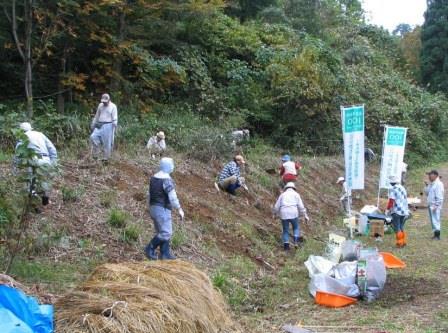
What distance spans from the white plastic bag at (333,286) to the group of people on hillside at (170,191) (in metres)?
2.16

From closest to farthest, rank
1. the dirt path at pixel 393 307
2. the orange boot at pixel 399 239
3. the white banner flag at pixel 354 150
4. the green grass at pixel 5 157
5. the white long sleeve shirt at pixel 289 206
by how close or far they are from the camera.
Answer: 1. the dirt path at pixel 393 307
2. the green grass at pixel 5 157
3. the white long sleeve shirt at pixel 289 206
4. the orange boot at pixel 399 239
5. the white banner flag at pixel 354 150

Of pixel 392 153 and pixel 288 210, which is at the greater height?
pixel 392 153

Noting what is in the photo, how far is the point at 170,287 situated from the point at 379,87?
2586 centimetres

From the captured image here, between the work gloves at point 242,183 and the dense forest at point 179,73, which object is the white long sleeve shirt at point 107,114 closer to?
the dense forest at point 179,73

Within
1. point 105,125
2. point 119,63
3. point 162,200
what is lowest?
point 162,200

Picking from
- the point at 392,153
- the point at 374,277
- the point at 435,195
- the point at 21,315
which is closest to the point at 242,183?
the point at 435,195

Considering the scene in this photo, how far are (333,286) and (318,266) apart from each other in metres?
1.05

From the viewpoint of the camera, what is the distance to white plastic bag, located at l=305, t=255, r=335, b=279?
31.8 ft

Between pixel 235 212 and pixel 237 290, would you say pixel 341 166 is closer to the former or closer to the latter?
pixel 235 212

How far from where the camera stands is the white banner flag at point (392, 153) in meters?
17.6

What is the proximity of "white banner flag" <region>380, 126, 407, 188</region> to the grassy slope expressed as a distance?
7.19ft

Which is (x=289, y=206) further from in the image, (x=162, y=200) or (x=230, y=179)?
(x=162, y=200)

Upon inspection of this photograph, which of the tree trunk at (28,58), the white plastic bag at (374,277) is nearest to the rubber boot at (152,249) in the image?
the white plastic bag at (374,277)

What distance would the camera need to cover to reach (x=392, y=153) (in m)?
17.8
